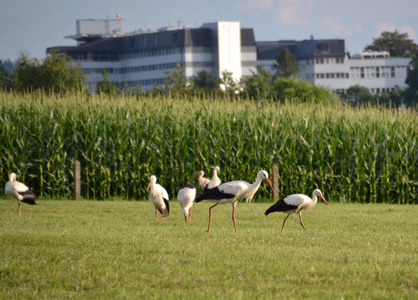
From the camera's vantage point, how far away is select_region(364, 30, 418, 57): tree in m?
160

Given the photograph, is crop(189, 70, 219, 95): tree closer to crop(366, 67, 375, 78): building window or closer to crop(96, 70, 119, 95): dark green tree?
crop(96, 70, 119, 95): dark green tree

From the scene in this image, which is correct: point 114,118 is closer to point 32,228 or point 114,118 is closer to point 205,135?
point 205,135

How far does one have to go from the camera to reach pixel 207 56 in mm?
145250

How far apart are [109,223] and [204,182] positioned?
6199 mm

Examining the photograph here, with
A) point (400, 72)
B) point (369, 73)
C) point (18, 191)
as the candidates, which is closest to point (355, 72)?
point (369, 73)

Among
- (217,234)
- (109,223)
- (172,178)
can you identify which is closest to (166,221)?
(109,223)

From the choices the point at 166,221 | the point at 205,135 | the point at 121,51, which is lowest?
the point at 166,221

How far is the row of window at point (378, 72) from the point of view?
535 ft

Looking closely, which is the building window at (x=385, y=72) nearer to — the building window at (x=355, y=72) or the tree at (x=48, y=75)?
the building window at (x=355, y=72)

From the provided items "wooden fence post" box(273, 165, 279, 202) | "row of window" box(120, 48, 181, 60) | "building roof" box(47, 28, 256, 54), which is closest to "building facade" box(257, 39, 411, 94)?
"building roof" box(47, 28, 256, 54)

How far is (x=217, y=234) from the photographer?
38.1 feet

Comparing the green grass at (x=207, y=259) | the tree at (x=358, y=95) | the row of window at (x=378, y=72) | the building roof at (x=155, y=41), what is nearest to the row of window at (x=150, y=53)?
the building roof at (x=155, y=41)

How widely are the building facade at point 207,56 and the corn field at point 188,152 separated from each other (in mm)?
110070

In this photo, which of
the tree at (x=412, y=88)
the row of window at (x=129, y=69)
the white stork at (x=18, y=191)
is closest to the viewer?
the white stork at (x=18, y=191)
